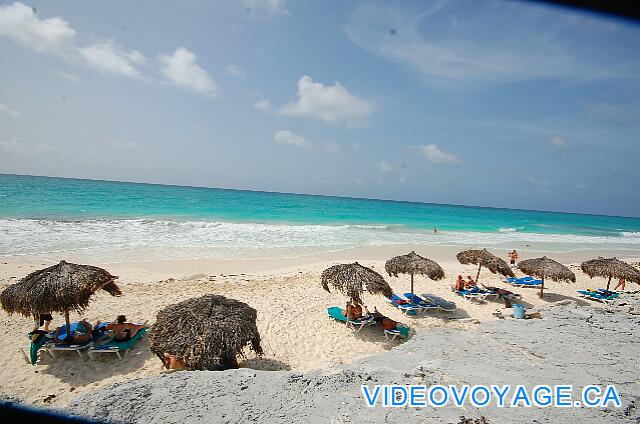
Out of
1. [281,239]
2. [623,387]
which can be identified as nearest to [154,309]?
[623,387]

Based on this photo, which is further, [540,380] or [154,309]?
[154,309]

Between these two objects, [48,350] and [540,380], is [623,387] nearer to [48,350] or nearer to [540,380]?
[540,380]

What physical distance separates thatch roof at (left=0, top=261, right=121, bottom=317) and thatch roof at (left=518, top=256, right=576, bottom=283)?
13.0 meters

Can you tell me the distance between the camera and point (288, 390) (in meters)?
3.70

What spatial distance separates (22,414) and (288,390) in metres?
2.84

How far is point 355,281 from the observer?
8.15 m

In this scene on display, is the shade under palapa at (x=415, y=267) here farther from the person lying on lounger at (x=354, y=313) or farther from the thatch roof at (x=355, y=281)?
the person lying on lounger at (x=354, y=313)

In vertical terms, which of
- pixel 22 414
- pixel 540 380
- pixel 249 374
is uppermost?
pixel 22 414

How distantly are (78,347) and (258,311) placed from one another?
409 centimetres

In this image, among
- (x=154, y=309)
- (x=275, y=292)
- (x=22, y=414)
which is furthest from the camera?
(x=275, y=292)

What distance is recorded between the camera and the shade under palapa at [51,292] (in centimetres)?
637

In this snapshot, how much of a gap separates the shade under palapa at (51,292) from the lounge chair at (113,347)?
94 centimetres

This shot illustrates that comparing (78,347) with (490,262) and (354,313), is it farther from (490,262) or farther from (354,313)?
(490,262)

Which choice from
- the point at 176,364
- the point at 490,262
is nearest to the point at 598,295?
the point at 490,262
